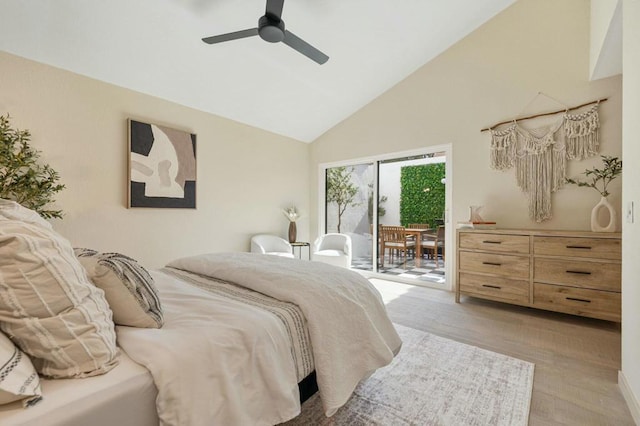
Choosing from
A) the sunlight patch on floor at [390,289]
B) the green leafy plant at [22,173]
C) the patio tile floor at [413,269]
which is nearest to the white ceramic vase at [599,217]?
the patio tile floor at [413,269]

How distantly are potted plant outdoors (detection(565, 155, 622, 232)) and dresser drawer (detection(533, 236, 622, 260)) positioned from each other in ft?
1.05

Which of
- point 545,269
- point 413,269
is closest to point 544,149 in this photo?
point 545,269

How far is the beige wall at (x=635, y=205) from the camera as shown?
1.54m

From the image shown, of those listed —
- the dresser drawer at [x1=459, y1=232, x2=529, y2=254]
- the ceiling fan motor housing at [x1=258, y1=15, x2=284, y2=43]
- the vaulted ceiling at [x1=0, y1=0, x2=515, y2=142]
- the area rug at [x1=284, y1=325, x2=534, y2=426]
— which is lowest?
the area rug at [x1=284, y1=325, x2=534, y2=426]

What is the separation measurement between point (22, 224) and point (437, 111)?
14.2 ft

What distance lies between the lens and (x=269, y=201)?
4824 millimetres

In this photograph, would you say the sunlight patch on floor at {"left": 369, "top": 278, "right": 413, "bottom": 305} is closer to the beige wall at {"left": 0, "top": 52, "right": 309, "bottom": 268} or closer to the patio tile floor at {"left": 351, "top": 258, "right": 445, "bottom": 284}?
the patio tile floor at {"left": 351, "top": 258, "right": 445, "bottom": 284}

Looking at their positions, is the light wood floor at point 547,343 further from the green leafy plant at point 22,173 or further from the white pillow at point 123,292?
the green leafy plant at point 22,173

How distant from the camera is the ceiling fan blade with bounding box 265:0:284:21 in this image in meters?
2.12

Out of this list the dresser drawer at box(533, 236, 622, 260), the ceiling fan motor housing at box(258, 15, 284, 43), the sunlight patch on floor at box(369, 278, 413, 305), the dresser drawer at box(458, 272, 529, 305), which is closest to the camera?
the ceiling fan motor housing at box(258, 15, 284, 43)

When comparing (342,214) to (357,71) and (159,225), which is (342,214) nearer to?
(357,71)

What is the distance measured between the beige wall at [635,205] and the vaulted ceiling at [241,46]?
211 cm

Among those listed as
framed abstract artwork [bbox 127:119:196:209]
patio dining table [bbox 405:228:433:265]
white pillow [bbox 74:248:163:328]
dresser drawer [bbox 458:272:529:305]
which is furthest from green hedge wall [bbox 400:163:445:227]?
white pillow [bbox 74:248:163:328]

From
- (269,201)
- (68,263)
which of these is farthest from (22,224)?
(269,201)
